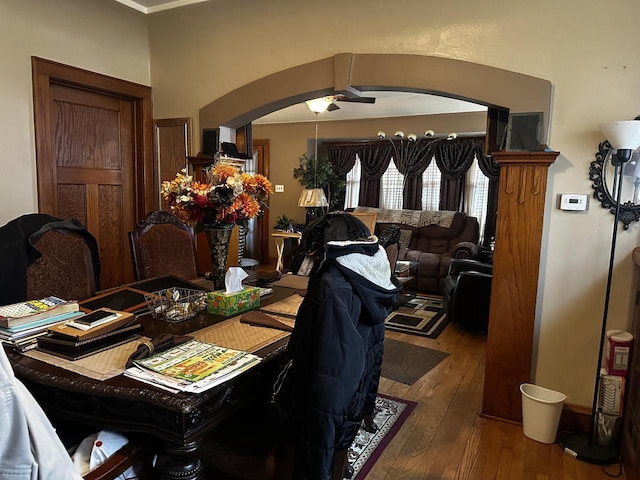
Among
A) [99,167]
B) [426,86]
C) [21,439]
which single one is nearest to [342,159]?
[99,167]

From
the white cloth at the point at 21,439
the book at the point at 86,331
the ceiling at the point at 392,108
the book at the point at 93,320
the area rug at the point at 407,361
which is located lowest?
the area rug at the point at 407,361

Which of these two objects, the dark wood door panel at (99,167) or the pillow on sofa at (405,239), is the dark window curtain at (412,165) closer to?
the pillow on sofa at (405,239)

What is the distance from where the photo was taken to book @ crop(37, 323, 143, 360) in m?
1.41

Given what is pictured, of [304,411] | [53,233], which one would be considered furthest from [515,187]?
[53,233]

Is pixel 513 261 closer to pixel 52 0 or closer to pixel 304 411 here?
pixel 304 411

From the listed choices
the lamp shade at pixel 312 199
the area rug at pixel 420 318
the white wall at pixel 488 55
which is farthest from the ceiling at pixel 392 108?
the white wall at pixel 488 55

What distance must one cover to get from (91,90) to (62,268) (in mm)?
1723

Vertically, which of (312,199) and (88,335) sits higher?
(312,199)

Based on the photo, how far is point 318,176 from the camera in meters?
7.12

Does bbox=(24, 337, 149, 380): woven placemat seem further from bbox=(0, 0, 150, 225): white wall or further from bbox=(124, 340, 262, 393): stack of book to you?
bbox=(0, 0, 150, 225): white wall

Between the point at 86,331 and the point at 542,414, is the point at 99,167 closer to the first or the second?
the point at 86,331

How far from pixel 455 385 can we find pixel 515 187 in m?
1.45

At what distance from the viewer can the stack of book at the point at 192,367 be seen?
1205 mm

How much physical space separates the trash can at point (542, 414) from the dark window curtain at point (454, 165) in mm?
4676
